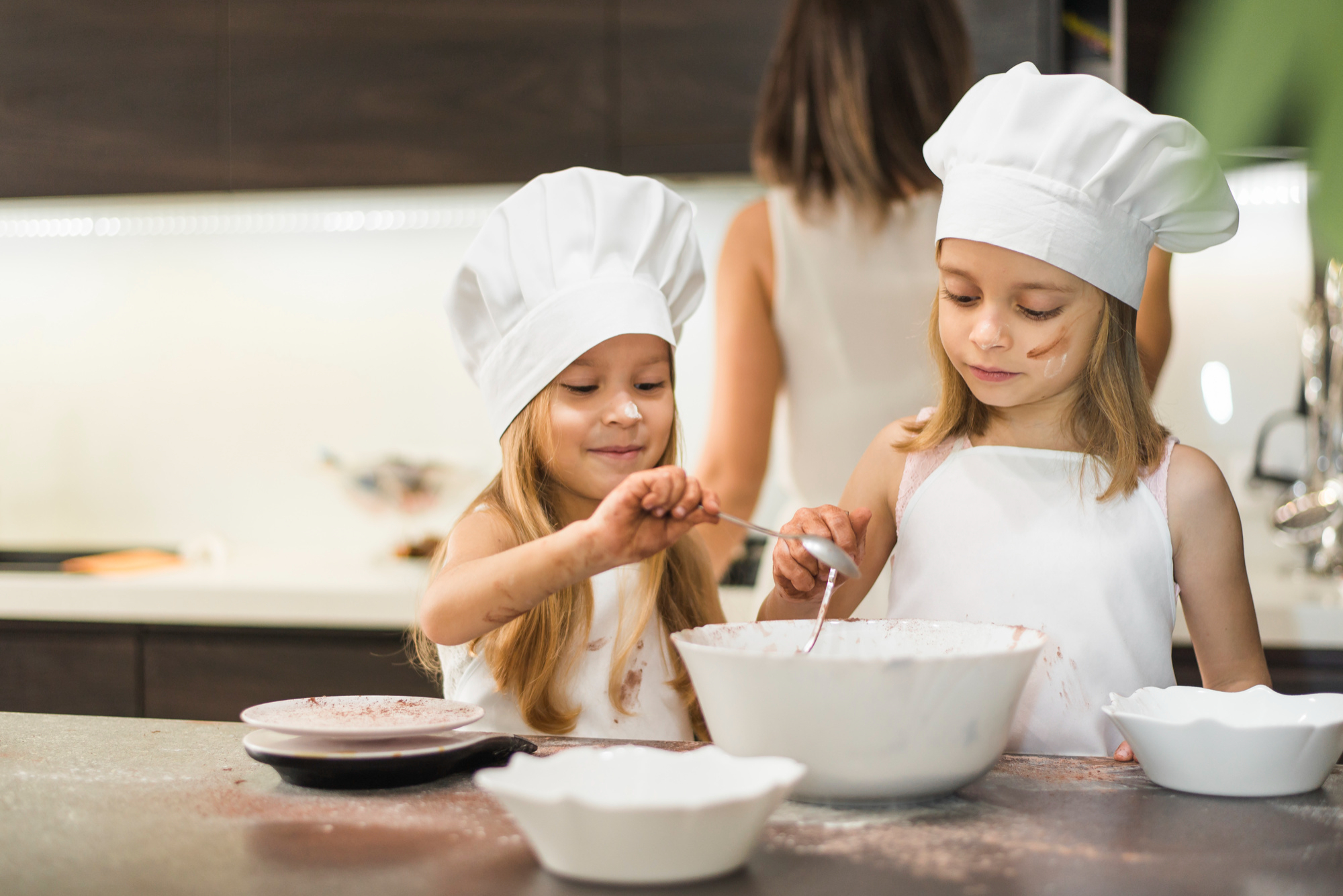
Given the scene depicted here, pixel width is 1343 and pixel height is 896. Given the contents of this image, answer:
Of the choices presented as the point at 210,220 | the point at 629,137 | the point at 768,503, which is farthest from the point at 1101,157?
the point at 210,220

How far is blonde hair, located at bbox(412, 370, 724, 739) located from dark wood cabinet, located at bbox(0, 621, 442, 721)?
79cm

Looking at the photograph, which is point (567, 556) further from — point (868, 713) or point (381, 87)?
point (381, 87)

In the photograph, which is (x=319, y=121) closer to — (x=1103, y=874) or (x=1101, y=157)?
(x=1101, y=157)

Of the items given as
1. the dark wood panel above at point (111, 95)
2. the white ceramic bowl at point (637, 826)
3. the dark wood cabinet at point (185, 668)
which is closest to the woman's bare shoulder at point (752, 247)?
the dark wood cabinet at point (185, 668)

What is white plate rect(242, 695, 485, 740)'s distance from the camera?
2.35 ft

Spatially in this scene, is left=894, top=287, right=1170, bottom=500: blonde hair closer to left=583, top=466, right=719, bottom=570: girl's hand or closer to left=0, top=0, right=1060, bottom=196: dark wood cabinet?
left=583, top=466, right=719, bottom=570: girl's hand

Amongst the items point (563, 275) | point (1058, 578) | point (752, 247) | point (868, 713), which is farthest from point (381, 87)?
point (868, 713)

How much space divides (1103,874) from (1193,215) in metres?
0.61

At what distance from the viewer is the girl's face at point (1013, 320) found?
3.13 feet

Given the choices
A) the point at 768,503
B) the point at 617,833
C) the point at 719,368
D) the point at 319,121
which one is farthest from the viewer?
the point at 768,503

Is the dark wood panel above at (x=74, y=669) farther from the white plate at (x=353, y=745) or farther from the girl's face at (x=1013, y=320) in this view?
the girl's face at (x=1013, y=320)

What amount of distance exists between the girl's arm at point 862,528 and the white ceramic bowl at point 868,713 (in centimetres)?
34

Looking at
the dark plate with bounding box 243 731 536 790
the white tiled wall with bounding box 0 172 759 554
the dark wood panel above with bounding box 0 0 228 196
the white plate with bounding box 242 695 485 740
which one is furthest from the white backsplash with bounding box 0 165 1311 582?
the dark plate with bounding box 243 731 536 790

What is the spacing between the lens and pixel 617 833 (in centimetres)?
52
